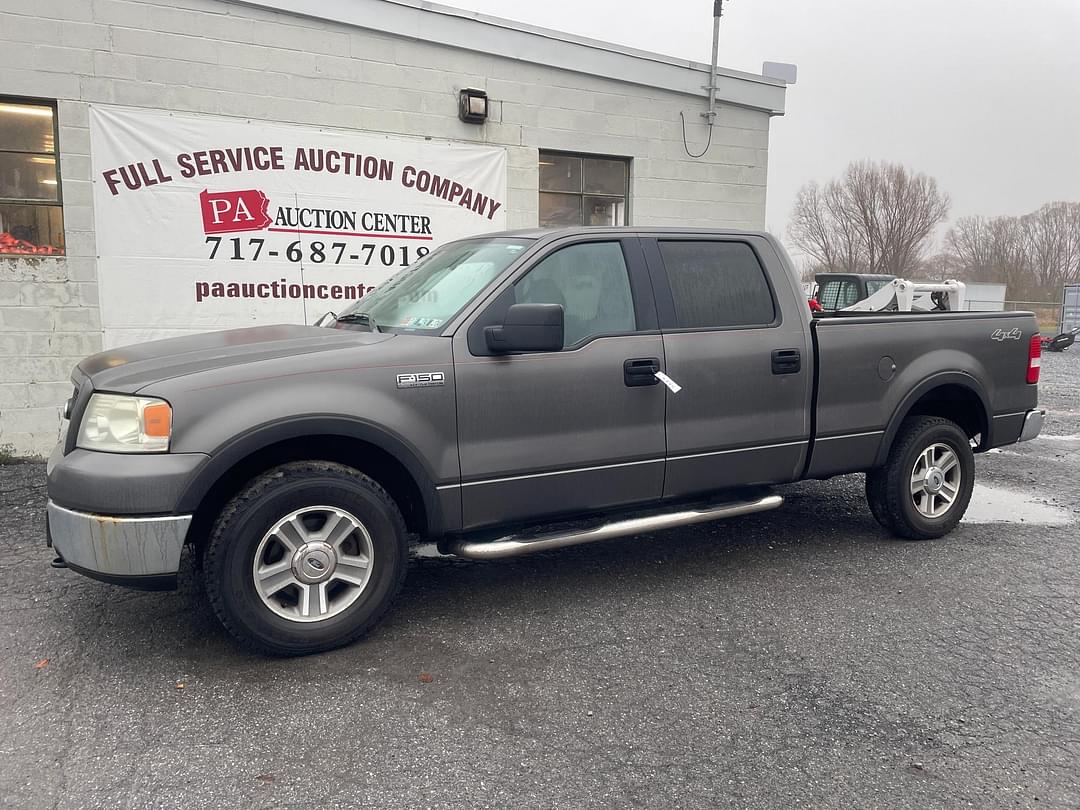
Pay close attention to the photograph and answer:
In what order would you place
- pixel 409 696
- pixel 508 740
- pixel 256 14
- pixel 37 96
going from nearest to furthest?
pixel 508 740 < pixel 409 696 < pixel 37 96 < pixel 256 14

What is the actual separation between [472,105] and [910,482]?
5867 millimetres

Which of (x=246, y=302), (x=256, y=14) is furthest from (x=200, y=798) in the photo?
(x=256, y=14)

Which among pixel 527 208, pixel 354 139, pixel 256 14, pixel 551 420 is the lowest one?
pixel 551 420

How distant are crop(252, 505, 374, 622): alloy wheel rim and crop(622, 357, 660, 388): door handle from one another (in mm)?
1478

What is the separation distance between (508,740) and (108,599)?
246 centimetres

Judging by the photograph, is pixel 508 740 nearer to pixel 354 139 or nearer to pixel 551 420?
pixel 551 420

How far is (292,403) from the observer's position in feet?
11.6

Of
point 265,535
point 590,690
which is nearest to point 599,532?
point 590,690

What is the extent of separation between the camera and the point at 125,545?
330 centimetres

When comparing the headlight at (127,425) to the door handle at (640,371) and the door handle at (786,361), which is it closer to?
the door handle at (640,371)

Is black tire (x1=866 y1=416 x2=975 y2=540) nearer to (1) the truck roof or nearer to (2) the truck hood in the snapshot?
(1) the truck roof

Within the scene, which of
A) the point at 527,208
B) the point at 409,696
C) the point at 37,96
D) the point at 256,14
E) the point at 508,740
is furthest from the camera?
the point at 527,208

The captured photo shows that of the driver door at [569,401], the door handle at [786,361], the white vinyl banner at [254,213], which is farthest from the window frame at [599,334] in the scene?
the white vinyl banner at [254,213]

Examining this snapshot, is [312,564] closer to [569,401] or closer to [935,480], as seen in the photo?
[569,401]
